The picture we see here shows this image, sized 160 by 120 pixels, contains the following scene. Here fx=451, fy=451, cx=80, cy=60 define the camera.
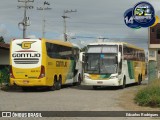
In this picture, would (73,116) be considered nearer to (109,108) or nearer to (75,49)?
(109,108)

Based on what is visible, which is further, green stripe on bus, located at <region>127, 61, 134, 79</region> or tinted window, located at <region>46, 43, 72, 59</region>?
Answer: green stripe on bus, located at <region>127, 61, 134, 79</region>

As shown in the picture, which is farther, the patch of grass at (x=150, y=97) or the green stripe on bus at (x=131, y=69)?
the green stripe on bus at (x=131, y=69)

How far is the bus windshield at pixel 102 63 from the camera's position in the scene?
1158 inches

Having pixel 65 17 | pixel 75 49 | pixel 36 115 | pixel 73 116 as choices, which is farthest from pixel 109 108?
pixel 65 17

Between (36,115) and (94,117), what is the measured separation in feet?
8.84

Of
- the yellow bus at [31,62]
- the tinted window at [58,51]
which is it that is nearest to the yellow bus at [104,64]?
the tinted window at [58,51]

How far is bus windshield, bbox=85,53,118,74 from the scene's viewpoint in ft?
96.5

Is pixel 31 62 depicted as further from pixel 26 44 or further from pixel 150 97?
pixel 150 97

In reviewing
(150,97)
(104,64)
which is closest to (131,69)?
(104,64)

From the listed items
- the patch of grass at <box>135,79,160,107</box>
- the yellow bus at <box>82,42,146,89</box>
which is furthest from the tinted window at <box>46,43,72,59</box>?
the patch of grass at <box>135,79,160,107</box>

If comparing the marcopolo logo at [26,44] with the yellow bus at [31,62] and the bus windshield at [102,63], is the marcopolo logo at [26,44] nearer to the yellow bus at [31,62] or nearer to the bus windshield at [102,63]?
the yellow bus at [31,62]

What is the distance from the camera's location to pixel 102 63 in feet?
96.7

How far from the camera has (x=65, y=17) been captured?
73.6 metres

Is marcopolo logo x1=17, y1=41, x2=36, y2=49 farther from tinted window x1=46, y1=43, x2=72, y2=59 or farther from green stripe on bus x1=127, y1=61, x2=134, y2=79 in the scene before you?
green stripe on bus x1=127, y1=61, x2=134, y2=79
